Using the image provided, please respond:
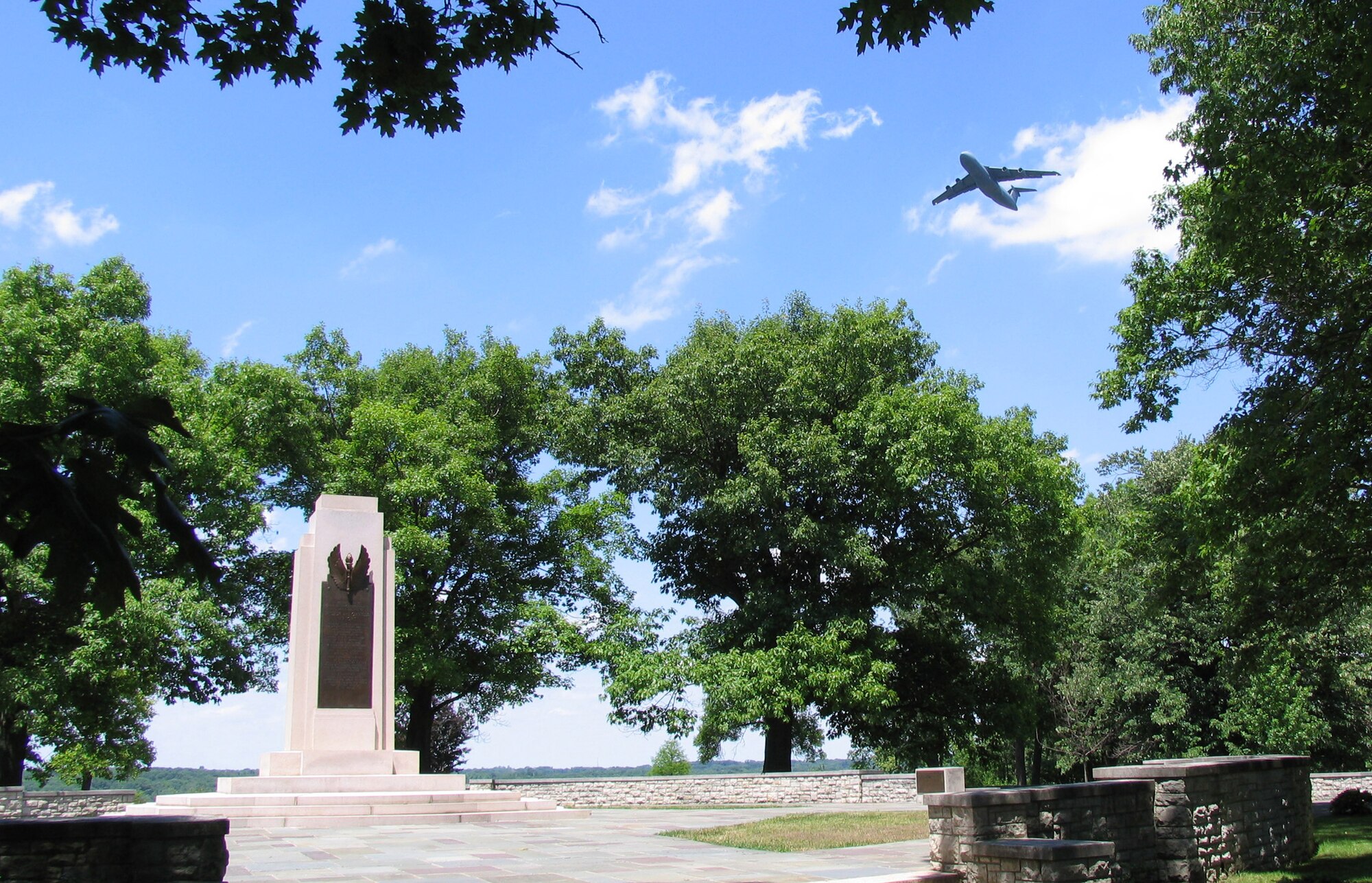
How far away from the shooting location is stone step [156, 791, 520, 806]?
14914 millimetres

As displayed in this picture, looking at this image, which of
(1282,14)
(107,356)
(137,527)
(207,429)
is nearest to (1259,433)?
(1282,14)

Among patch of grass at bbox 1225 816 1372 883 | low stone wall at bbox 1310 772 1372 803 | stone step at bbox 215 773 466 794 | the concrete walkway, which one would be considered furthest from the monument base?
low stone wall at bbox 1310 772 1372 803

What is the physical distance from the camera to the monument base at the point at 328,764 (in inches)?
Answer: 648

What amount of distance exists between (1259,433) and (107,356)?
23.6 metres

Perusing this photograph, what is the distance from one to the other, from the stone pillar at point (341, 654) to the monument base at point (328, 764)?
1cm

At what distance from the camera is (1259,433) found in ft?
37.0

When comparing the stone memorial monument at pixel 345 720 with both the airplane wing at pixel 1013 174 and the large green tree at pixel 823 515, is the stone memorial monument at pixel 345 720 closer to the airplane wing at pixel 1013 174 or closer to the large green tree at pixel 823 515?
the large green tree at pixel 823 515

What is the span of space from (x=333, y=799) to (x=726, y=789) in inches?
376

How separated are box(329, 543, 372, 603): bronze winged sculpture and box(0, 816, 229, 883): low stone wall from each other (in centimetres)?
1105

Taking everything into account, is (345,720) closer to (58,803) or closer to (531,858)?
(58,803)

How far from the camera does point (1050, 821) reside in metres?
9.65

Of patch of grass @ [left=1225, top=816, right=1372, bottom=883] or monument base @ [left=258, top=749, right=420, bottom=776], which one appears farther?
monument base @ [left=258, top=749, right=420, bottom=776]

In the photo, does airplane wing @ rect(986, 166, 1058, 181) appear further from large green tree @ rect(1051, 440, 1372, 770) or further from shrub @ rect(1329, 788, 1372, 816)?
shrub @ rect(1329, 788, 1372, 816)

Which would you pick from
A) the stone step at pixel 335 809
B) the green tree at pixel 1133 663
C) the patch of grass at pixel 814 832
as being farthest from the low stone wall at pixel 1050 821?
the green tree at pixel 1133 663
